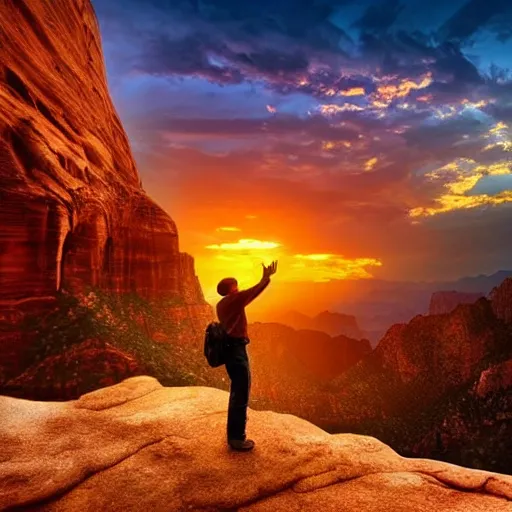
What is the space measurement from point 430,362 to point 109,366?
9087 centimetres

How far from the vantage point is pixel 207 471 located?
684 cm

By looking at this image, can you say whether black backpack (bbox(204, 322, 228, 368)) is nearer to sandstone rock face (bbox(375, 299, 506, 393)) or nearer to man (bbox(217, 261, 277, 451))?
man (bbox(217, 261, 277, 451))

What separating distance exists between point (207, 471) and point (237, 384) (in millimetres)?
1514

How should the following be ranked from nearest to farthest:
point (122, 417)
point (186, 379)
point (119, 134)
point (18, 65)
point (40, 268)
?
point (122, 417), point (40, 268), point (186, 379), point (18, 65), point (119, 134)

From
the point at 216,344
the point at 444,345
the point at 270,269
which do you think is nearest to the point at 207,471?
the point at 216,344

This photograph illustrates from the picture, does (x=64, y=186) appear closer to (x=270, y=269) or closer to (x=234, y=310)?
(x=234, y=310)

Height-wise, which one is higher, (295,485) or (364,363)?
(295,485)

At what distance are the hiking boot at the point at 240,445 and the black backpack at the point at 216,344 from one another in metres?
1.49

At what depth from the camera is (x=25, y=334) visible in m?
20.3

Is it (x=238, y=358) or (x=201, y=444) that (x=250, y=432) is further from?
(x=238, y=358)

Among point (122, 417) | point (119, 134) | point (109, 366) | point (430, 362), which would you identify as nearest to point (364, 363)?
point (430, 362)

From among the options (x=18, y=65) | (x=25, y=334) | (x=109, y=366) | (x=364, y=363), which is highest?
(x=18, y=65)

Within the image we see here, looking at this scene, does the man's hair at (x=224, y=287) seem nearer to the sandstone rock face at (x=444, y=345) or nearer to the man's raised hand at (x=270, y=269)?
the man's raised hand at (x=270, y=269)

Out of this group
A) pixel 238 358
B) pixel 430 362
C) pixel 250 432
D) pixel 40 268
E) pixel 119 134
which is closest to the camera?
pixel 238 358
